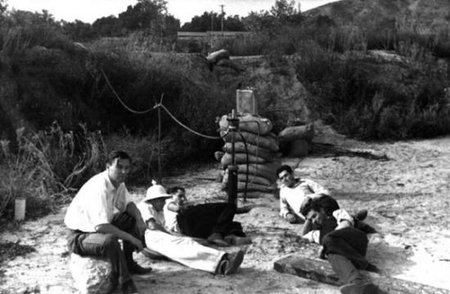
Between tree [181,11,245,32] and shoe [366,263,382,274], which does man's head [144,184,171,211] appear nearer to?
shoe [366,263,382,274]

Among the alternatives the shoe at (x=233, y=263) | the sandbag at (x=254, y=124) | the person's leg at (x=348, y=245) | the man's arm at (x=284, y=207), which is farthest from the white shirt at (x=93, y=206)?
the sandbag at (x=254, y=124)

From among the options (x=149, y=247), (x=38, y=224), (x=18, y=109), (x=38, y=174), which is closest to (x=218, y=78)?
(x=18, y=109)

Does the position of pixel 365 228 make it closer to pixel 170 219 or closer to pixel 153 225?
pixel 170 219

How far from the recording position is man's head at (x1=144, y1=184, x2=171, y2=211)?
254 inches

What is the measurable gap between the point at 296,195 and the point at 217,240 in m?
1.16

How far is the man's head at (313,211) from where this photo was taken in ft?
21.7

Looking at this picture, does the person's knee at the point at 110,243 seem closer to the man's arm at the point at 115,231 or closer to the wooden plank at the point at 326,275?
the man's arm at the point at 115,231

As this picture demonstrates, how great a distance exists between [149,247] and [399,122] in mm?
9124

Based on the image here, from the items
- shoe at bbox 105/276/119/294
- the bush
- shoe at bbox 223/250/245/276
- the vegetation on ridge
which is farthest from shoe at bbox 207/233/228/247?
the vegetation on ridge

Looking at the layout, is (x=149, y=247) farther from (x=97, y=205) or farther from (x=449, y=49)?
(x=449, y=49)

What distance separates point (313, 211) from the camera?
22.0 feet

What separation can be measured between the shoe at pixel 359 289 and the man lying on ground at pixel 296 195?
71.4 inches

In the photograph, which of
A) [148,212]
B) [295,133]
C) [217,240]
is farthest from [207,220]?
[295,133]

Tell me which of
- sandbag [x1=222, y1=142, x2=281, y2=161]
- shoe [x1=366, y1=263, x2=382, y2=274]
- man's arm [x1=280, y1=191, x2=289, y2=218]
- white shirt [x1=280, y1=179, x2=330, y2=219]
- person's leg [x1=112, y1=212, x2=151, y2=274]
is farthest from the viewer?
sandbag [x1=222, y1=142, x2=281, y2=161]
